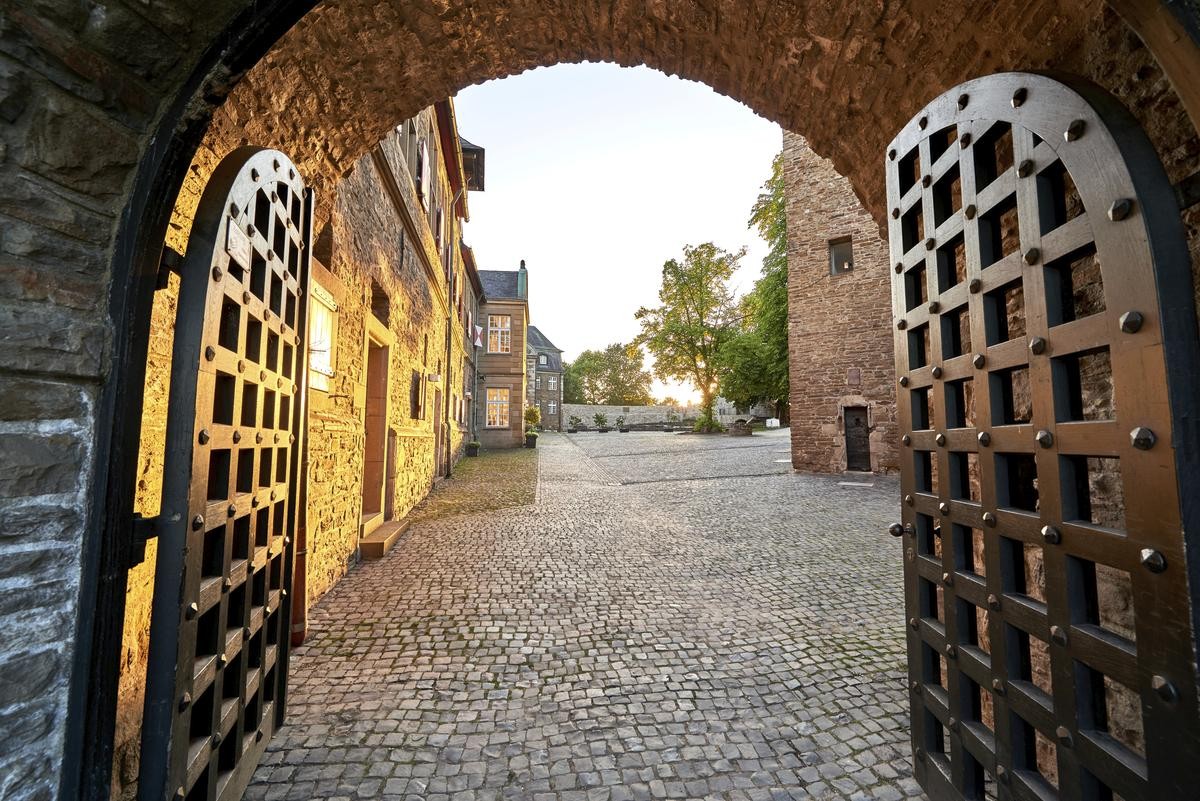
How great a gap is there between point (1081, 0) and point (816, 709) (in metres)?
3.11

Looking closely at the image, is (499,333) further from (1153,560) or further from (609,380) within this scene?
(609,380)

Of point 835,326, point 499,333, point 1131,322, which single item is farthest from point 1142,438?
point 499,333

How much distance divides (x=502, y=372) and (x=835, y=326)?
14.9m

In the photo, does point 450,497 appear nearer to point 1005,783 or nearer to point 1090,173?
point 1005,783

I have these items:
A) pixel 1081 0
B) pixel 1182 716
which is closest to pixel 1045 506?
pixel 1182 716

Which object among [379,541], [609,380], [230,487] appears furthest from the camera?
[609,380]

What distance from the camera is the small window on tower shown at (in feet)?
42.7

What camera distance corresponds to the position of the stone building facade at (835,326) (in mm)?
12398

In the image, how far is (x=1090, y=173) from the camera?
1278mm

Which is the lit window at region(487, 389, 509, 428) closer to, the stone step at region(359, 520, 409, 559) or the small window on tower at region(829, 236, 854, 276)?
the small window on tower at region(829, 236, 854, 276)

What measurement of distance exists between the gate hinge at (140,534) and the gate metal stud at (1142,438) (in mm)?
2456

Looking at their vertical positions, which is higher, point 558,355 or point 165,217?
point 558,355

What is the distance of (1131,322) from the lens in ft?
3.79

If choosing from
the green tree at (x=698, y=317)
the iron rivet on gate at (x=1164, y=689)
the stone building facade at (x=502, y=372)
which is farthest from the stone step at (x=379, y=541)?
the green tree at (x=698, y=317)
